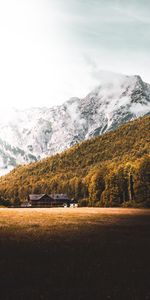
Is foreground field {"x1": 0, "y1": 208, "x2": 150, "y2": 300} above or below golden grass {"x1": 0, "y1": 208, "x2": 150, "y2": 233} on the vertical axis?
below

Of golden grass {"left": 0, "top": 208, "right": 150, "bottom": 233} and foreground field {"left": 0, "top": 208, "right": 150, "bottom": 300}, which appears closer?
Result: foreground field {"left": 0, "top": 208, "right": 150, "bottom": 300}

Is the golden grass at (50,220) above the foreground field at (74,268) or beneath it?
above

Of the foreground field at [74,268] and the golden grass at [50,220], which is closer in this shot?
the foreground field at [74,268]

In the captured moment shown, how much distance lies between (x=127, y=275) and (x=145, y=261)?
12.7 feet

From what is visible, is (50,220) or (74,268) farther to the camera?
(50,220)

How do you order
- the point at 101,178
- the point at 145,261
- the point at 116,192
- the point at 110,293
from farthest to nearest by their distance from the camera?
the point at 101,178, the point at 116,192, the point at 145,261, the point at 110,293

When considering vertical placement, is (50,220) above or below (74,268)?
above

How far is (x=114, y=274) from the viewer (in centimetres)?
1950

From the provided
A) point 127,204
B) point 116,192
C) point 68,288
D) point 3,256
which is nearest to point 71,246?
point 3,256

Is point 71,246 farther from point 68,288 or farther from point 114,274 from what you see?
point 68,288

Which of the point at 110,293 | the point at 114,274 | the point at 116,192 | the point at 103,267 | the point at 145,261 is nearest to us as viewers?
the point at 110,293

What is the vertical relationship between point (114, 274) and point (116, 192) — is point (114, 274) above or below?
below

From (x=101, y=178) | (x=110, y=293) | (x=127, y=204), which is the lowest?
(x=110, y=293)

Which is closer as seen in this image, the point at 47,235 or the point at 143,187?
the point at 47,235
